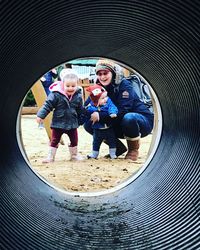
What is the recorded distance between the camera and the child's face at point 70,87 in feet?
16.2

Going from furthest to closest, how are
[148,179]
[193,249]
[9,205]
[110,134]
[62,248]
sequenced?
1. [110,134]
2. [148,179]
3. [9,205]
4. [62,248]
5. [193,249]

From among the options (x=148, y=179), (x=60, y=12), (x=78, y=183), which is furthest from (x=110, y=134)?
(x=60, y=12)

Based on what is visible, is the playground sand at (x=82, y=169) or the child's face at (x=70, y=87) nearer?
the playground sand at (x=82, y=169)

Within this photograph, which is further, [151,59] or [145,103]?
[145,103]

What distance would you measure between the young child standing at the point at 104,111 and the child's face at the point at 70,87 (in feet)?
0.86

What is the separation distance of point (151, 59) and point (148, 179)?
28.8 inches

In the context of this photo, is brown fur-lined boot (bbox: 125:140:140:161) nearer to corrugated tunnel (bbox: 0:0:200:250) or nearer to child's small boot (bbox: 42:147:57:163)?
child's small boot (bbox: 42:147:57:163)

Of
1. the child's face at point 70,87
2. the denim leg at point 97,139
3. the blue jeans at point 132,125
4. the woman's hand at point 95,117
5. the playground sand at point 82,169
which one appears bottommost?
the playground sand at point 82,169

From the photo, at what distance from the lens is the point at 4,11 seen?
1.57 meters

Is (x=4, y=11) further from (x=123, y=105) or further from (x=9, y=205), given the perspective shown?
(x=123, y=105)

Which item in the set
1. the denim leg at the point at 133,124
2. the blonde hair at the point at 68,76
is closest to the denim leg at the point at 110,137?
the denim leg at the point at 133,124

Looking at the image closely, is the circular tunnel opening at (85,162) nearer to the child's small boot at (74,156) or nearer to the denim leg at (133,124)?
the child's small boot at (74,156)

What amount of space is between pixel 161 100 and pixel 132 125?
85.2 inches

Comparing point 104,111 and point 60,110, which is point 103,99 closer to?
point 104,111
